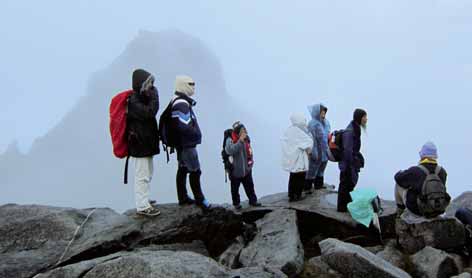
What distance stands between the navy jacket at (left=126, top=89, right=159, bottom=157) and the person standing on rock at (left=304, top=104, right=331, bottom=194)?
5.34m

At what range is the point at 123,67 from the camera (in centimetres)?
16125

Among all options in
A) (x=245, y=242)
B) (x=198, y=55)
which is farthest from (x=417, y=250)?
(x=198, y=55)

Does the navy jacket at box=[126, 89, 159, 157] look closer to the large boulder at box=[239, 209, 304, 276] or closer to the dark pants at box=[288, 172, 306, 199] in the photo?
the large boulder at box=[239, 209, 304, 276]

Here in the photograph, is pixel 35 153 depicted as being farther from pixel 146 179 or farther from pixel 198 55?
pixel 146 179

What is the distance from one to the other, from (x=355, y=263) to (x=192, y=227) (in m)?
3.38

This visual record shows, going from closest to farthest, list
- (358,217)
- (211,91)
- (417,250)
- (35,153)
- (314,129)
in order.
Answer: (417,250) < (358,217) < (314,129) < (35,153) < (211,91)

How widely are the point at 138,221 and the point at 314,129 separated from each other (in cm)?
Result: 597

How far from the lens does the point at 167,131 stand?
8.73m

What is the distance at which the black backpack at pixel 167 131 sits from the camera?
861 cm

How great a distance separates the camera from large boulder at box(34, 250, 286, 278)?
536 cm

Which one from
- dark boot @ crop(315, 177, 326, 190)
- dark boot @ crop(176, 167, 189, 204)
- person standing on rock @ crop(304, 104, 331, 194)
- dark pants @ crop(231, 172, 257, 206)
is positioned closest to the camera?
dark boot @ crop(176, 167, 189, 204)

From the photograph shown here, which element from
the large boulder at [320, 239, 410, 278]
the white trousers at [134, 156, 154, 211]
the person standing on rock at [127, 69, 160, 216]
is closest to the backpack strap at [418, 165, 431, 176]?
the large boulder at [320, 239, 410, 278]

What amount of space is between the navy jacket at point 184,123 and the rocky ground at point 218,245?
1447 mm

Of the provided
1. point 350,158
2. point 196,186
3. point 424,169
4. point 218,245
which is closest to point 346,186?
point 350,158
